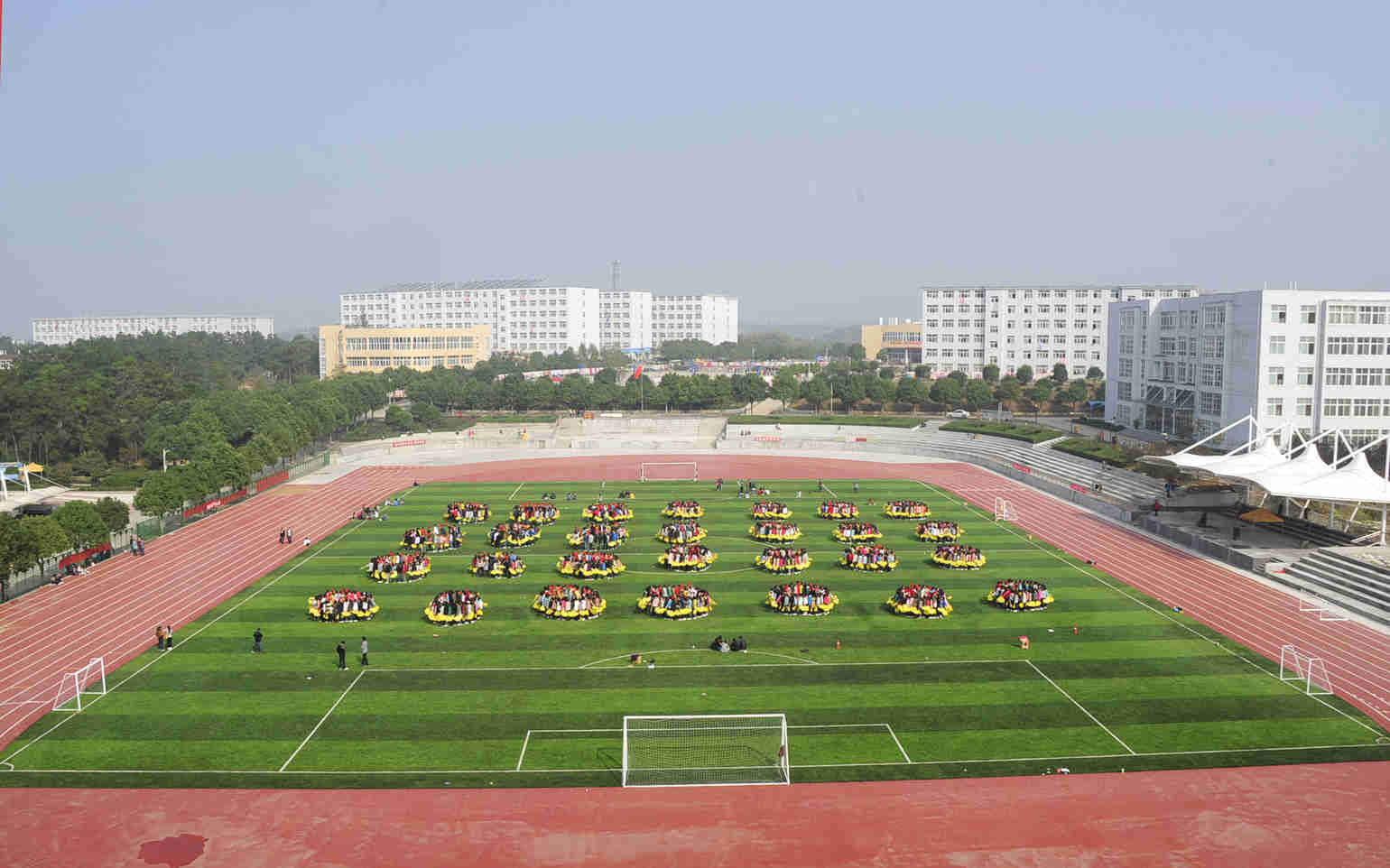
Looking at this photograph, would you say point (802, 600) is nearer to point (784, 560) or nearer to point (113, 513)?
point (784, 560)

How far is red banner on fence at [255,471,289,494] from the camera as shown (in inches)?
2100

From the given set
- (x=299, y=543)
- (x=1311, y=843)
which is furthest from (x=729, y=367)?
(x=1311, y=843)

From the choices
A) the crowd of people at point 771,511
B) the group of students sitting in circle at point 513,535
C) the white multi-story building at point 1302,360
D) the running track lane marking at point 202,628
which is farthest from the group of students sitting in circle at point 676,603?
the white multi-story building at point 1302,360

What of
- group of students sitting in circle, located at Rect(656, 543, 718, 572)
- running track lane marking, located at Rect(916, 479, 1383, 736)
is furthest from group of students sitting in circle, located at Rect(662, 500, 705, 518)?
running track lane marking, located at Rect(916, 479, 1383, 736)

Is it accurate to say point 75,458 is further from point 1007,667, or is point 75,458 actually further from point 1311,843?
point 1311,843

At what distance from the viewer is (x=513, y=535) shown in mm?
38500

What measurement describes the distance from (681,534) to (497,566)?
813cm

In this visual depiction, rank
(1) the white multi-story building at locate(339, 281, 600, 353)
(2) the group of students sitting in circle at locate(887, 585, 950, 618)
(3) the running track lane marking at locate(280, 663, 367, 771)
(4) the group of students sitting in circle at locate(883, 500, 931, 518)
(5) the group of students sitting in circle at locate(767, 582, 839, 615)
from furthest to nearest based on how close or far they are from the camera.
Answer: (1) the white multi-story building at locate(339, 281, 600, 353), (4) the group of students sitting in circle at locate(883, 500, 931, 518), (5) the group of students sitting in circle at locate(767, 582, 839, 615), (2) the group of students sitting in circle at locate(887, 585, 950, 618), (3) the running track lane marking at locate(280, 663, 367, 771)

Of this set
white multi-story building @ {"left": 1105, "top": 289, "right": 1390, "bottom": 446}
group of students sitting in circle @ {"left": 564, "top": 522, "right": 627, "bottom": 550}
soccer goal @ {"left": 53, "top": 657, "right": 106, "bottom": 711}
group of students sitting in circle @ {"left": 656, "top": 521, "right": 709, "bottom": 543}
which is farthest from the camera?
white multi-story building @ {"left": 1105, "top": 289, "right": 1390, "bottom": 446}

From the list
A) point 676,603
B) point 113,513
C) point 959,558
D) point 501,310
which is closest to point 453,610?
point 676,603

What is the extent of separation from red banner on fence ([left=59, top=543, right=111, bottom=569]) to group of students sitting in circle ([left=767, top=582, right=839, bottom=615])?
25341mm

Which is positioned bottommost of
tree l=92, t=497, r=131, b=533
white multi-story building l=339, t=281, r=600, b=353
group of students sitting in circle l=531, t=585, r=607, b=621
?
group of students sitting in circle l=531, t=585, r=607, b=621

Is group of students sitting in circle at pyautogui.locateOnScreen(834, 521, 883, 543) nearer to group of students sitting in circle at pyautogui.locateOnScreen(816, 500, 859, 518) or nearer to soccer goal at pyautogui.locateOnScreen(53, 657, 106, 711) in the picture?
group of students sitting in circle at pyautogui.locateOnScreen(816, 500, 859, 518)

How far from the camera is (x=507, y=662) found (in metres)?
24.8
